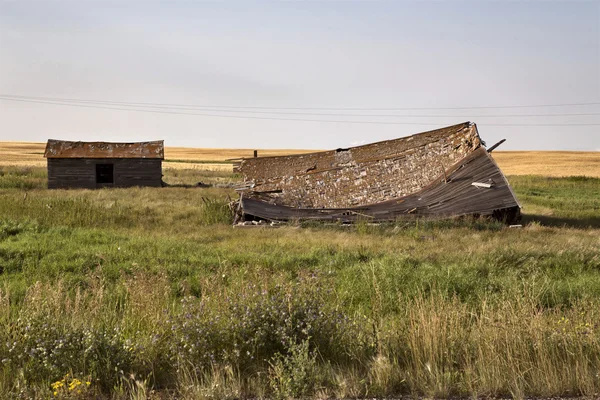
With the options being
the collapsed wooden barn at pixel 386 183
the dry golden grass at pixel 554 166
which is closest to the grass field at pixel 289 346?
the collapsed wooden barn at pixel 386 183

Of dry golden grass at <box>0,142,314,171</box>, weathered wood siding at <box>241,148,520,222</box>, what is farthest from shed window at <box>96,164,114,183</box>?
weathered wood siding at <box>241,148,520,222</box>

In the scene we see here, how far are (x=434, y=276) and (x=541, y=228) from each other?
8.35 meters

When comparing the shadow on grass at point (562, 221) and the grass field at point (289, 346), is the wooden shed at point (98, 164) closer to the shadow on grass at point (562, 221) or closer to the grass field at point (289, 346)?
the shadow on grass at point (562, 221)

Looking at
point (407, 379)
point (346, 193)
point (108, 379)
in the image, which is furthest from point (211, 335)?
point (346, 193)

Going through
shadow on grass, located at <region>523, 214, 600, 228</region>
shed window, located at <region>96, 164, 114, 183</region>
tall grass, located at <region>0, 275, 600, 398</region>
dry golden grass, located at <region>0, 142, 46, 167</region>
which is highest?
dry golden grass, located at <region>0, 142, 46, 167</region>

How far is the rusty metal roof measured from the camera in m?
32.6

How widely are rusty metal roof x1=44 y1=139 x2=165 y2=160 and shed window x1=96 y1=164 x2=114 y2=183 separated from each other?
1120 mm

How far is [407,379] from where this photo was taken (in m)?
4.23

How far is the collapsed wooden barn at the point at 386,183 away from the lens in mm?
16656

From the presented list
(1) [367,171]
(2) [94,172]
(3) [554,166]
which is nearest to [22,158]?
(2) [94,172]

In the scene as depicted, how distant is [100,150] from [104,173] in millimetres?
2164

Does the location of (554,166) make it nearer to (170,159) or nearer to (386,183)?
(386,183)

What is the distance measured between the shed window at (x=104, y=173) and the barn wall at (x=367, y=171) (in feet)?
55.0

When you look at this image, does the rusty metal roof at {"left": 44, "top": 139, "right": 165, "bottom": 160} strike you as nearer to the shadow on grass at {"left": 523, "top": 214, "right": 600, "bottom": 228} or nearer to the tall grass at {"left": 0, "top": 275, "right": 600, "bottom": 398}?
the shadow on grass at {"left": 523, "top": 214, "right": 600, "bottom": 228}
